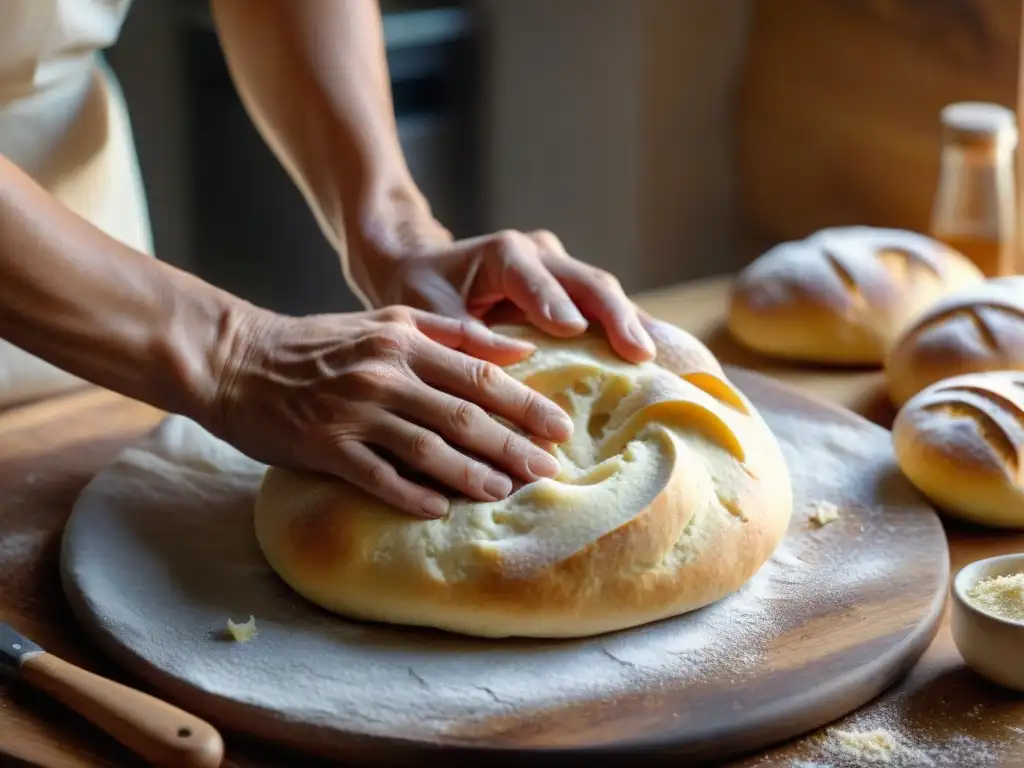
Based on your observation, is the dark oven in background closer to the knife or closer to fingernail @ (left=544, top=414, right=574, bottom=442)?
fingernail @ (left=544, top=414, right=574, bottom=442)

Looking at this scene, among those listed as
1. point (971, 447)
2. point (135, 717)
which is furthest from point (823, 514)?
point (135, 717)

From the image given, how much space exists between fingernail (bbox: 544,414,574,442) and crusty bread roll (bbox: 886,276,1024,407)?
0.61 metres

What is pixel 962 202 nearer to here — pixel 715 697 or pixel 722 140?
pixel 722 140

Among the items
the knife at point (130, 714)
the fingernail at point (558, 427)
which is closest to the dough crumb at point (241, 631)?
the knife at point (130, 714)

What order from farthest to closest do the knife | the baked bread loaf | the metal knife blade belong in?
1. the baked bread loaf
2. the metal knife blade
3. the knife

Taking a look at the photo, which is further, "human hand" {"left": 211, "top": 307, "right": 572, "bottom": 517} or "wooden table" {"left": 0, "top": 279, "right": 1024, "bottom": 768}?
"human hand" {"left": 211, "top": 307, "right": 572, "bottom": 517}

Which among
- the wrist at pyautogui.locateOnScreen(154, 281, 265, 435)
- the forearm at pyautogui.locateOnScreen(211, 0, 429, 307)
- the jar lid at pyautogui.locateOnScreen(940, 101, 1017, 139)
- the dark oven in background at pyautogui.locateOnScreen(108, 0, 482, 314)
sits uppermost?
the forearm at pyautogui.locateOnScreen(211, 0, 429, 307)

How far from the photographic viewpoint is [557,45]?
3.21 meters

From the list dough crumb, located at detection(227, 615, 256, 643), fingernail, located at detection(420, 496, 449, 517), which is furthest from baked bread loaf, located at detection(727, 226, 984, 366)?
dough crumb, located at detection(227, 615, 256, 643)

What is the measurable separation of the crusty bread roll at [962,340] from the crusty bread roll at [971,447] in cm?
18

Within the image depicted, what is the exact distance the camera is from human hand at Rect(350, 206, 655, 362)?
4.80 ft

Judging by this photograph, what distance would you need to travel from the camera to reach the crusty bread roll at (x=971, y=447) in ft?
4.63

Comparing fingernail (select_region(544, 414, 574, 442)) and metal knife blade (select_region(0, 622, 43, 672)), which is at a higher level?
fingernail (select_region(544, 414, 574, 442))

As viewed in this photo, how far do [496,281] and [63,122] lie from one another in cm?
63
